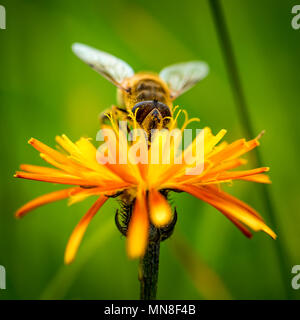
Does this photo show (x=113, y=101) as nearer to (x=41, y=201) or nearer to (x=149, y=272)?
(x=41, y=201)

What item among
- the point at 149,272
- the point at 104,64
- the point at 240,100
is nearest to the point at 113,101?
the point at 104,64

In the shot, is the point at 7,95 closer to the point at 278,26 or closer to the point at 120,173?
the point at 120,173

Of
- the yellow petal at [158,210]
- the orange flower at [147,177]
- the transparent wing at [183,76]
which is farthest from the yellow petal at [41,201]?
the transparent wing at [183,76]

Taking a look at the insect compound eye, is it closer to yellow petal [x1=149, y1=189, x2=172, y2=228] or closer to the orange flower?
the orange flower

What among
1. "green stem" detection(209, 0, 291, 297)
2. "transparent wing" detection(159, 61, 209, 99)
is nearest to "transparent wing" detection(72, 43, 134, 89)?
"transparent wing" detection(159, 61, 209, 99)

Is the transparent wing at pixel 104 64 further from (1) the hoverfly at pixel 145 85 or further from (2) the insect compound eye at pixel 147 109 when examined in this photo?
(2) the insect compound eye at pixel 147 109
